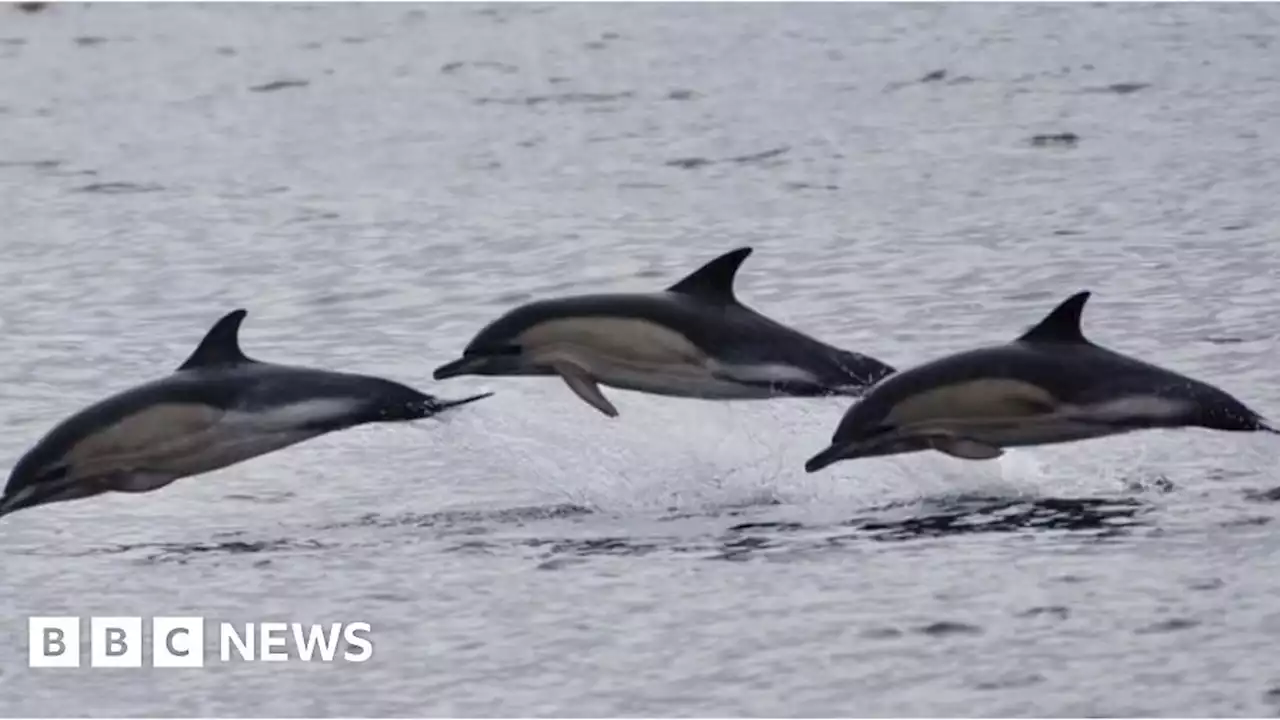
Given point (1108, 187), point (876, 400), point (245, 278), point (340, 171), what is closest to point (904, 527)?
point (876, 400)

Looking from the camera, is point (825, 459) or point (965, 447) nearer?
point (965, 447)

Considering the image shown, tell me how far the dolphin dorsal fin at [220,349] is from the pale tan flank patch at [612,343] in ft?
5.27

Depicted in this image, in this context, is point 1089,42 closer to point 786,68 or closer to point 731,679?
point 786,68

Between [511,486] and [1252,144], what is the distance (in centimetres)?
1546

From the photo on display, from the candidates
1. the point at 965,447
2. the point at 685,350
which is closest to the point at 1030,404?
the point at 965,447

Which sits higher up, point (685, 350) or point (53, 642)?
point (685, 350)

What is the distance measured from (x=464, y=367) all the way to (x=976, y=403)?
2967mm

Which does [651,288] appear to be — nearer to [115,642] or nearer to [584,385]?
[584,385]

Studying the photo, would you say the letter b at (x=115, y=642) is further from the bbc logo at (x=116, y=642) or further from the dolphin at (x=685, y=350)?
the dolphin at (x=685, y=350)

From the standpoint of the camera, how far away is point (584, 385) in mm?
16578

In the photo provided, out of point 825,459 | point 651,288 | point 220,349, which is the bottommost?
point 651,288

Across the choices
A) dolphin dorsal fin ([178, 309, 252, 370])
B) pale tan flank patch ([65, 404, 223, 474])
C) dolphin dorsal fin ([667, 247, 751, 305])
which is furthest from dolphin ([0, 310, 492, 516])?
dolphin dorsal fin ([667, 247, 751, 305])

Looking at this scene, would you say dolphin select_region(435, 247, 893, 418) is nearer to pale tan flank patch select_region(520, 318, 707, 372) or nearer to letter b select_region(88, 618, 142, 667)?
pale tan flank patch select_region(520, 318, 707, 372)

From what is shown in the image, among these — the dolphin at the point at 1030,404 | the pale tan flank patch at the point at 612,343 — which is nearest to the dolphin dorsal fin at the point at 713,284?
the pale tan flank patch at the point at 612,343
